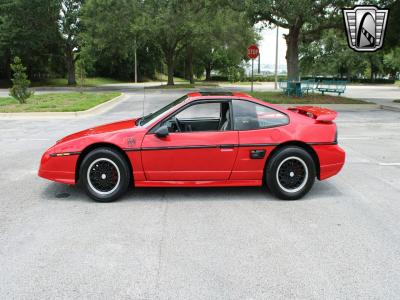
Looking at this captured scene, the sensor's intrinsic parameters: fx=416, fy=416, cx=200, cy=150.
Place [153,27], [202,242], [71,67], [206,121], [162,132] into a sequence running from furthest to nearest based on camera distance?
[71,67], [153,27], [206,121], [162,132], [202,242]

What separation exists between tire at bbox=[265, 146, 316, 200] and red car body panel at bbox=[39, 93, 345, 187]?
0.12 m

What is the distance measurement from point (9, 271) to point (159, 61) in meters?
65.9

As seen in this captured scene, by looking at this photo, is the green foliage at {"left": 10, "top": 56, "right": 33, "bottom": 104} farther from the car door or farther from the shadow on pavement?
the car door

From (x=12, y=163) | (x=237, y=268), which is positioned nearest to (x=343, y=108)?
(x=12, y=163)

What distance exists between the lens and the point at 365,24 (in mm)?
19891

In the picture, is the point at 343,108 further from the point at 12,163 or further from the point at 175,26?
the point at 175,26

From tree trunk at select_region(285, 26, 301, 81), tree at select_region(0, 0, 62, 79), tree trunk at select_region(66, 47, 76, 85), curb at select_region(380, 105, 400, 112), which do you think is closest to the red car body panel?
curb at select_region(380, 105, 400, 112)

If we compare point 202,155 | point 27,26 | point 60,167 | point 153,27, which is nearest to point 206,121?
point 202,155

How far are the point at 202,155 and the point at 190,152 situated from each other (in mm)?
160

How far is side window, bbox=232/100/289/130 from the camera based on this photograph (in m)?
5.52

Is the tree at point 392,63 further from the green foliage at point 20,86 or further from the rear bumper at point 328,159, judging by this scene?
A: the rear bumper at point 328,159

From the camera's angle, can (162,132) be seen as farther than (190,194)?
No

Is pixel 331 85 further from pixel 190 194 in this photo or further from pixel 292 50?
pixel 190 194

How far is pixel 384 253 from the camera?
12.8 ft
